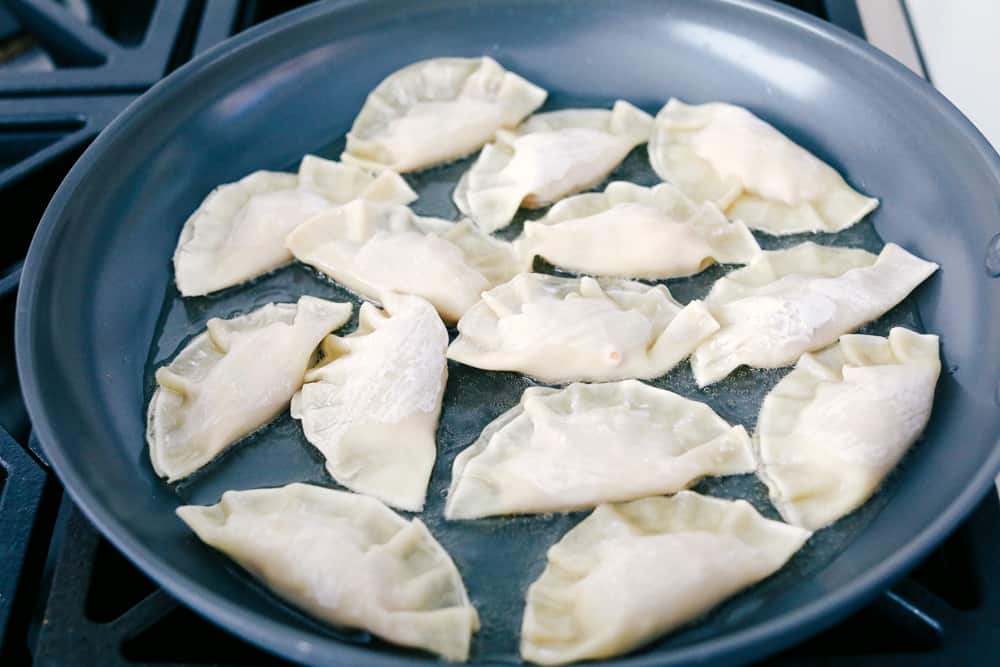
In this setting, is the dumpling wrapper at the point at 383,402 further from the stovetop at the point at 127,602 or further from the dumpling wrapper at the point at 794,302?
the dumpling wrapper at the point at 794,302

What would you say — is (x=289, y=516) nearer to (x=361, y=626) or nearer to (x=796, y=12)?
(x=361, y=626)

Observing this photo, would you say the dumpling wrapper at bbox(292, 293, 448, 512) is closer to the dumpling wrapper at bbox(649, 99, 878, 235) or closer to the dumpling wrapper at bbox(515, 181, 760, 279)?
the dumpling wrapper at bbox(515, 181, 760, 279)

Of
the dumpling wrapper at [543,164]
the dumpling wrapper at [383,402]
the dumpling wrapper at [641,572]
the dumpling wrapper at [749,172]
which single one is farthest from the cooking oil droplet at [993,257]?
the dumpling wrapper at [383,402]

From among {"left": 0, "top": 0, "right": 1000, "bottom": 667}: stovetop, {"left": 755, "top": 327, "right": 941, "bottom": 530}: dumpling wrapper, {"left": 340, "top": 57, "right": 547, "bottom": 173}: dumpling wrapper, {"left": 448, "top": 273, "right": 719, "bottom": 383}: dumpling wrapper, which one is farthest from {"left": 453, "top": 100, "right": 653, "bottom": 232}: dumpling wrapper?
{"left": 0, "top": 0, "right": 1000, "bottom": 667}: stovetop

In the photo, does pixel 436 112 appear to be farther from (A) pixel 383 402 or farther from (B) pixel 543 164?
(A) pixel 383 402

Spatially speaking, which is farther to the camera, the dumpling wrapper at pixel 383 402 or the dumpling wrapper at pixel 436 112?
the dumpling wrapper at pixel 436 112

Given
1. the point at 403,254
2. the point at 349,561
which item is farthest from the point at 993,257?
the point at 349,561
